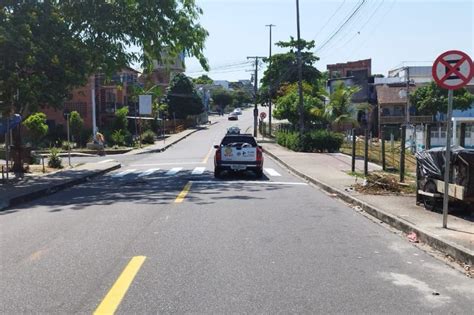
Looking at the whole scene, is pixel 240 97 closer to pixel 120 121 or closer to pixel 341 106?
pixel 120 121

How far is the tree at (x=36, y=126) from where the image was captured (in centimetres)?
4666

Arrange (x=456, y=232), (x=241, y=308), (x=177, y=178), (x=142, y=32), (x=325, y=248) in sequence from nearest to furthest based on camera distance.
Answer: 1. (x=241, y=308)
2. (x=325, y=248)
3. (x=456, y=232)
4. (x=177, y=178)
5. (x=142, y=32)

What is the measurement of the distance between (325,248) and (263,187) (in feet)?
30.7

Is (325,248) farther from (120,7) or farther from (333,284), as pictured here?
(120,7)

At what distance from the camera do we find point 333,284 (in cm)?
640

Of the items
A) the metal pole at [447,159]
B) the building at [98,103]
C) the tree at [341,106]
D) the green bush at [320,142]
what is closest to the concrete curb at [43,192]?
the metal pole at [447,159]

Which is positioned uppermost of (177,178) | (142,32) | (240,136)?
(142,32)

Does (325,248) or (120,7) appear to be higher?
(120,7)

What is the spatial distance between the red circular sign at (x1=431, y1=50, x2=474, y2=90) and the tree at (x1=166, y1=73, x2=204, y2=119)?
83081 millimetres

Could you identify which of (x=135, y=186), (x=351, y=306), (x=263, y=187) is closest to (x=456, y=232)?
(x=351, y=306)

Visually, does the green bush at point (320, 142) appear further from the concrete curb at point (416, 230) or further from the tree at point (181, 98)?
the tree at point (181, 98)

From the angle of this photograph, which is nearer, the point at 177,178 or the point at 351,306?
the point at 351,306

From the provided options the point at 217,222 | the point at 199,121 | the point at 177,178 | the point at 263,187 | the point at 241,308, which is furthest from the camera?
the point at 199,121

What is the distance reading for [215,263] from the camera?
7.33 m
